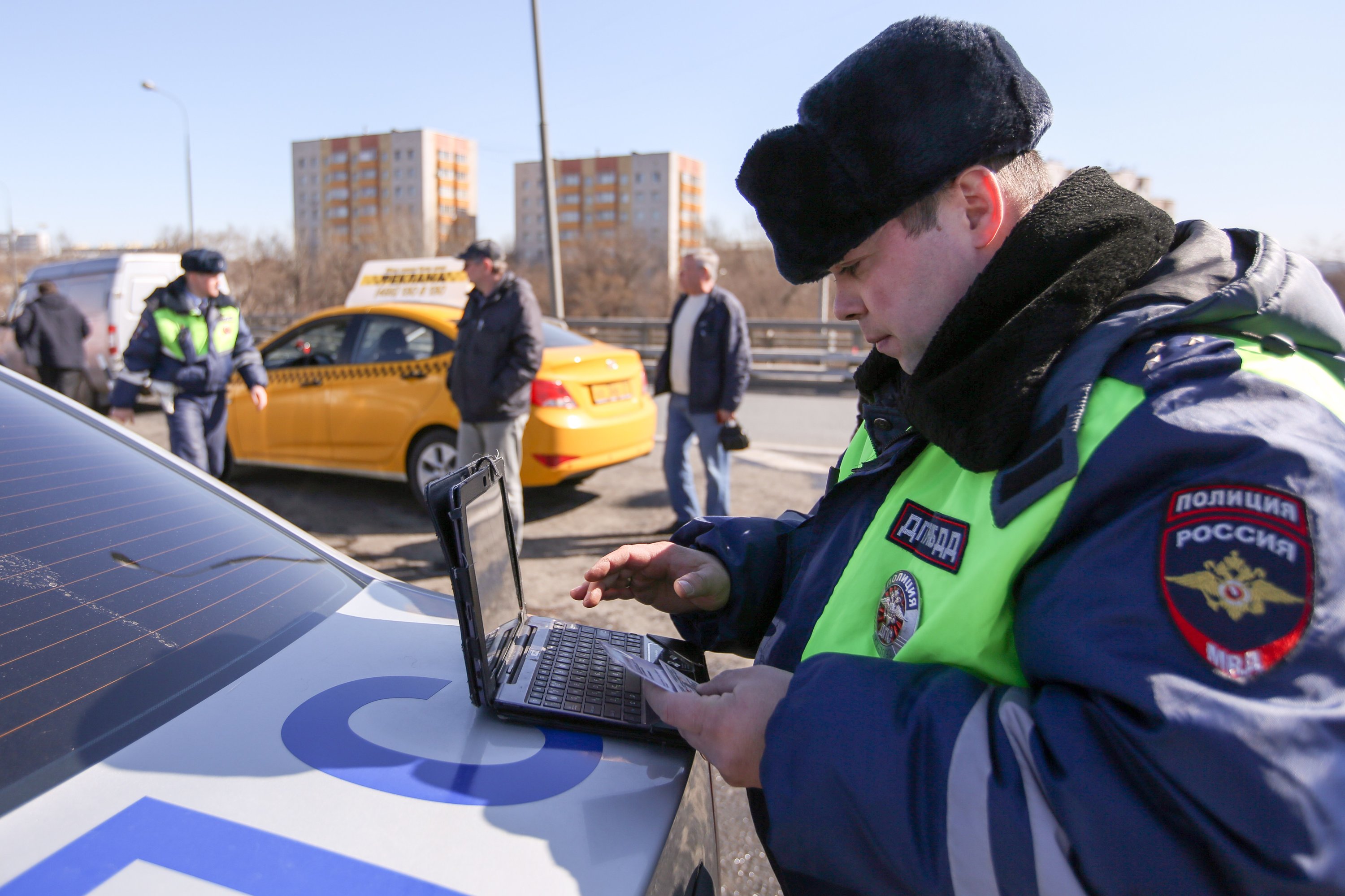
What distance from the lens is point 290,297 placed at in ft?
111

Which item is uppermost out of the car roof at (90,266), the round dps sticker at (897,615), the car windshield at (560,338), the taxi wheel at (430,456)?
the car roof at (90,266)

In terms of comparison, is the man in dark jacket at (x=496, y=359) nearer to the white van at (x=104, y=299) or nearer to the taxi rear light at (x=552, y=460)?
the taxi rear light at (x=552, y=460)

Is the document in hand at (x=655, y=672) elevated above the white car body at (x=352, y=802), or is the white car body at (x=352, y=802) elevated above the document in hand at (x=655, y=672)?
the document in hand at (x=655, y=672)

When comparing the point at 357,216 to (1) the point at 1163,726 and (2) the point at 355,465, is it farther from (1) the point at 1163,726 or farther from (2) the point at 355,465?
(1) the point at 1163,726

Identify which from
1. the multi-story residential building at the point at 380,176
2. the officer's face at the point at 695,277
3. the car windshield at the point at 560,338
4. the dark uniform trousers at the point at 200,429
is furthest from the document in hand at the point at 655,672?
the multi-story residential building at the point at 380,176

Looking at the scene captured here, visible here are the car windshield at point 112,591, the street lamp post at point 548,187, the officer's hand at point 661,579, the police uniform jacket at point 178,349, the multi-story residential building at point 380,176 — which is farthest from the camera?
the multi-story residential building at point 380,176

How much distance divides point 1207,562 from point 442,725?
40.0 inches

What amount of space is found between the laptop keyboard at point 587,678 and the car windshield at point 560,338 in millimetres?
4521

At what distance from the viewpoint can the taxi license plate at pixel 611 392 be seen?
5.68m

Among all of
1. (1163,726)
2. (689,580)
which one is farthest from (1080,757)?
(689,580)

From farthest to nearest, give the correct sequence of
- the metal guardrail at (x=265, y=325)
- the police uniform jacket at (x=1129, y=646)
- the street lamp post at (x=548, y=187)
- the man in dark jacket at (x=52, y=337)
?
the metal guardrail at (x=265, y=325) → the street lamp post at (x=548, y=187) → the man in dark jacket at (x=52, y=337) → the police uniform jacket at (x=1129, y=646)

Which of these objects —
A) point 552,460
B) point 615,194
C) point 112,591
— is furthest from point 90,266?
point 615,194

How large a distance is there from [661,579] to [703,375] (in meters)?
3.57

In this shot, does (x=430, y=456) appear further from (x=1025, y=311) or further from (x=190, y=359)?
(x=1025, y=311)
